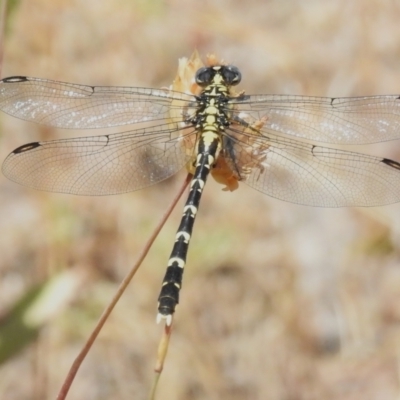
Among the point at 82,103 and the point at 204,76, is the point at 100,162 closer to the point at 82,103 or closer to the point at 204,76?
the point at 82,103

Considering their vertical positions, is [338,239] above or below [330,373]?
above

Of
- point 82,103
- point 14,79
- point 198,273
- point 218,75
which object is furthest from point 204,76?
point 198,273

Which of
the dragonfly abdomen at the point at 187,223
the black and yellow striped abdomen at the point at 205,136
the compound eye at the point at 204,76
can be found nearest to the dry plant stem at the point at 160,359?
the dragonfly abdomen at the point at 187,223

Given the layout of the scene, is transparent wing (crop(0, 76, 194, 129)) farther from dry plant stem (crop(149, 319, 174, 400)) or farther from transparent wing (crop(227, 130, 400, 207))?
dry plant stem (crop(149, 319, 174, 400))

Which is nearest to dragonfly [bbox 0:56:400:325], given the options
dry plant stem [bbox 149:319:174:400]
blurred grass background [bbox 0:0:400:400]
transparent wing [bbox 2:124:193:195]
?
transparent wing [bbox 2:124:193:195]

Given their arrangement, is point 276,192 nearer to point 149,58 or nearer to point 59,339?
point 59,339

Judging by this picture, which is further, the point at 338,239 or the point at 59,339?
the point at 338,239

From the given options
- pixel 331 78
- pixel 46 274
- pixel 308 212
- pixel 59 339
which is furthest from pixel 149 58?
pixel 59 339
